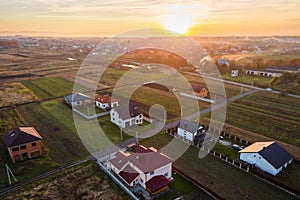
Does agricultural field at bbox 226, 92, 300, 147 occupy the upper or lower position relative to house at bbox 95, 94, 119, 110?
lower

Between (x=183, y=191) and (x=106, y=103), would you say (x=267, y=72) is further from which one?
(x=183, y=191)

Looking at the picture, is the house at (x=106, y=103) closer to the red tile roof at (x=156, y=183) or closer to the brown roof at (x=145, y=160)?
the brown roof at (x=145, y=160)

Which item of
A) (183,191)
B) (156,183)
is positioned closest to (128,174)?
(156,183)

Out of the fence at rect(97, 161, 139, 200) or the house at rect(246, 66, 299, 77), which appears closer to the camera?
the fence at rect(97, 161, 139, 200)

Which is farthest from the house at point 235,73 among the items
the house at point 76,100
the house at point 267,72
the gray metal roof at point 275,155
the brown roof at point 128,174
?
the brown roof at point 128,174

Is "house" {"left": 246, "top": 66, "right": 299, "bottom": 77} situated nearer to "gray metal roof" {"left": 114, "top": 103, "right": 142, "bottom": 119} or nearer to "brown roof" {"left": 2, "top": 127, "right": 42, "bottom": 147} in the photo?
"gray metal roof" {"left": 114, "top": 103, "right": 142, "bottom": 119}

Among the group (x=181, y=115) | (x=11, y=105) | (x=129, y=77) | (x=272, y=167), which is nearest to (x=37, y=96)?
(x=11, y=105)

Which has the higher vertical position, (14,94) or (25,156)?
(14,94)

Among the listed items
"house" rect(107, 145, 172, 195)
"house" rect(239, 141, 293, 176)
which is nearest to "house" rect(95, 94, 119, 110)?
"house" rect(107, 145, 172, 195)
